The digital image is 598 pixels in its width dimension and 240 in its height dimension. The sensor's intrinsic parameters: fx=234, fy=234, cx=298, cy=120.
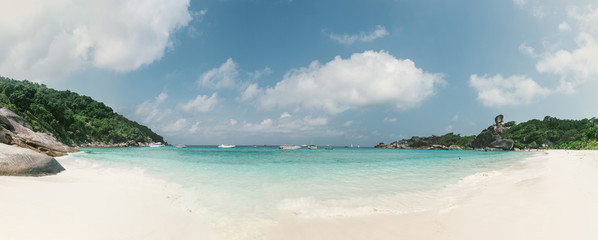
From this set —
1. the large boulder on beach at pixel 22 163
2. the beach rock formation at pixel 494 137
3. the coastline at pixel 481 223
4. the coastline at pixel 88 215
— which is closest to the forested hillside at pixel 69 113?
the large boulder on beach at pixel 22 163

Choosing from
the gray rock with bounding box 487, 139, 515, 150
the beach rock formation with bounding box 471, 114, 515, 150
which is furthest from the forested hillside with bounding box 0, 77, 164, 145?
the beach rock formation with bounding box 471, 114, 515, 150

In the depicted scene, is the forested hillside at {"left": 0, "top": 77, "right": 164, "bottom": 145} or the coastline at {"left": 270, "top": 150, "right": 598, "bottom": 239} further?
the forested hillside at {"left": 0, "top": 77, "right": 164, "bottom": 145}

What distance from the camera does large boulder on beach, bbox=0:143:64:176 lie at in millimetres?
7903

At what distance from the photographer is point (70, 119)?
73938 millimetres

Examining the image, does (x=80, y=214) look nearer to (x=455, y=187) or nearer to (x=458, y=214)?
(x=458, y=214)

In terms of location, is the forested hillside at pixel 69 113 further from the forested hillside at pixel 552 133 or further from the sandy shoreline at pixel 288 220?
the forested hillside at pixel 552 133

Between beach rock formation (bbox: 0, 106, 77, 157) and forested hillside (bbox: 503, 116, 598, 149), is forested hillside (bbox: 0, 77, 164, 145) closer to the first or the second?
beach rock formation (bbox: 0, 106, 77, 157)

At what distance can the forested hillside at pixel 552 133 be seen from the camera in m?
78.1

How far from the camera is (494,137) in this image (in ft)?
320

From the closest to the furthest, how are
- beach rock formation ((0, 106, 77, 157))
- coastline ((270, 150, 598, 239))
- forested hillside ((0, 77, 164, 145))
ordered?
coastline ((270, 150, 598, 239)), beach rock formation ((0, 106, 77, 157)), forested hillside ((0, 77, 164, 145))

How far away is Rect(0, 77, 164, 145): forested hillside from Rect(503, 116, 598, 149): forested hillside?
13887 centimetres

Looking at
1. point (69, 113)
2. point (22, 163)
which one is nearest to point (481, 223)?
point (22, 163)

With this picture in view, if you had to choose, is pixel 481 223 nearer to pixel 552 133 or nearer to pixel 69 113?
pixel 69 113

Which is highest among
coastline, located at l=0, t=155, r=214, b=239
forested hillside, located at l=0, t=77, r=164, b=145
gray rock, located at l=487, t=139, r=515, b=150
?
forested hillside, located at l=0, t=77, r=164, b=145
